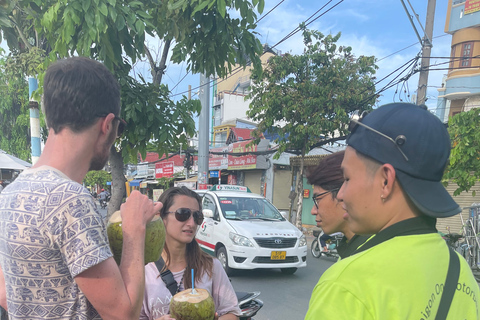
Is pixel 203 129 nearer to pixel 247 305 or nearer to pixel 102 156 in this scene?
pixel 247 305

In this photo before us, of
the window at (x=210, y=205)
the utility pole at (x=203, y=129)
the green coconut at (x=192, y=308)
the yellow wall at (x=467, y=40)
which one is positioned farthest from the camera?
the yellow wall at (x=467, y=40)

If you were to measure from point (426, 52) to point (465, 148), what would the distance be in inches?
122

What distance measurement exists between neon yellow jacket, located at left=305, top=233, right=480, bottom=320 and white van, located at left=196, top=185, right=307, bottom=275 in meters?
5.51

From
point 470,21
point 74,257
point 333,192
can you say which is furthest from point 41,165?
point 470,21

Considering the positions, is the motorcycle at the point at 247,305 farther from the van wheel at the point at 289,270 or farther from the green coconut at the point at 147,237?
the van wheel at the point at 289,270

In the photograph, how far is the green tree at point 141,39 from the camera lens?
2.01 m

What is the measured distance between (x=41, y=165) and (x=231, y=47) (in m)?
2.01

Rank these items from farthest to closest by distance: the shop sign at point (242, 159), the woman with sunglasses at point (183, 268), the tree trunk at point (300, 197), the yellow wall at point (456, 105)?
the yellow wall at point (456, 105) < the shop sign at point (242, 159) < the tree trunk at point (300, 197) < the woman with sunglasses at point (183, 268)

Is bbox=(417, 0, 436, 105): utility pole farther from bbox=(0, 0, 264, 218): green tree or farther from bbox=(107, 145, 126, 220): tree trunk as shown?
bbox=(107, 145, 126, 220): tree trunk

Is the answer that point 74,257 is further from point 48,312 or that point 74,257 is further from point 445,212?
point 445,212

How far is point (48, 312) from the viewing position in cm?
103

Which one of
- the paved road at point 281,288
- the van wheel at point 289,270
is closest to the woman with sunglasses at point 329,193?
the paved road at point 281,288

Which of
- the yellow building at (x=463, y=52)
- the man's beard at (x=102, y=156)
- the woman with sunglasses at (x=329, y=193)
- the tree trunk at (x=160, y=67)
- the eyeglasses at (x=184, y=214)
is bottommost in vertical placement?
the eyeglasses at (x=184, y=214)

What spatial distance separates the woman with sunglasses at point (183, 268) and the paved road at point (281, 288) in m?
2.79
